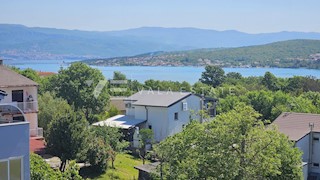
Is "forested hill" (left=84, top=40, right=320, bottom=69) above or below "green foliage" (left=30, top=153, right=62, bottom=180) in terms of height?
above

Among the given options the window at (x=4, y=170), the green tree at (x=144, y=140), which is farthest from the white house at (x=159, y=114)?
the window at (x=4, y=170)

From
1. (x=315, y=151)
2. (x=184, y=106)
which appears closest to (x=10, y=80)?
(x=184, y=106)

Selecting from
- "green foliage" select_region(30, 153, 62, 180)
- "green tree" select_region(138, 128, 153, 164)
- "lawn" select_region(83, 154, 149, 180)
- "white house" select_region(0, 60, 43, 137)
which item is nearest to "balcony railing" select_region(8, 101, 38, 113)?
"white house" select_region(0, 60, 43, 137)

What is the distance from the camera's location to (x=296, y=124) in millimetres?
29266

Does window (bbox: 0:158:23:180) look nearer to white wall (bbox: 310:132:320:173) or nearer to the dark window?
the dark window

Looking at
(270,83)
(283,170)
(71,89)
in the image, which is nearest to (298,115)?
(283,170)

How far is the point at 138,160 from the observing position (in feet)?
97.1

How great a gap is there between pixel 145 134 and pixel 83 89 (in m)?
9.90

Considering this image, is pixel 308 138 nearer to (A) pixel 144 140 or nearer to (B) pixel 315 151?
(B) pixel 315 151

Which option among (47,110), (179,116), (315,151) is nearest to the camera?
(315,151)

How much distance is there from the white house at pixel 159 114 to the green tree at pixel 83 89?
3.43 metres

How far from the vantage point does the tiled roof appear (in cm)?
2797

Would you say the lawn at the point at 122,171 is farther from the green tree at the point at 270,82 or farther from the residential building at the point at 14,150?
the green tree at the point at 270,82

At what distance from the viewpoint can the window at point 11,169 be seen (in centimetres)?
798
